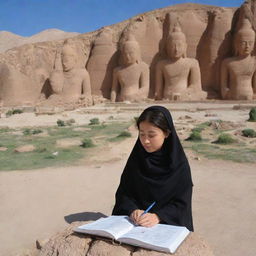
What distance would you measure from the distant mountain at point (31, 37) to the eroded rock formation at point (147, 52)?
4834cm

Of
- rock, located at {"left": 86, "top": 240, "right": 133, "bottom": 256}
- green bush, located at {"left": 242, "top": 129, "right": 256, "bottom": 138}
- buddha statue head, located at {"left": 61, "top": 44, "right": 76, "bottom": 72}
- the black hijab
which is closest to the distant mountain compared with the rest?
buddha statue head, located at {"left": 61, "top": 44, "right": 76, "bottom": 72}

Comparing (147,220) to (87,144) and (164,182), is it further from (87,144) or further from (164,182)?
(87,144)

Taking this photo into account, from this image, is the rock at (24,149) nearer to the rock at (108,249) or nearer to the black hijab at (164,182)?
the black hijab at (164,182)

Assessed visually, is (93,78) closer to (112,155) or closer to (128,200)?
(112,155)

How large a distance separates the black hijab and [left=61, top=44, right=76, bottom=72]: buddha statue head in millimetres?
23147

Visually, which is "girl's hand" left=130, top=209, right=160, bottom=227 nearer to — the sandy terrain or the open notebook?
the open notebook

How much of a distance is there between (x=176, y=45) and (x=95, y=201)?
20.3 meters

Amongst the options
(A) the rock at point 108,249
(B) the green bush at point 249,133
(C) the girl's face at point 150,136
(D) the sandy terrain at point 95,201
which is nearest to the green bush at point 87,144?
(D) the sandy terrain at point 95,201

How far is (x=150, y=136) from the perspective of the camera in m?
2.05

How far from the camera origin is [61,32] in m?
77.2

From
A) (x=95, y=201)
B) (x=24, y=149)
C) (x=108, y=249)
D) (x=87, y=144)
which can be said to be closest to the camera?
(x=108, y=249)

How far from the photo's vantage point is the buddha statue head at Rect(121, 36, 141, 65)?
2292cm

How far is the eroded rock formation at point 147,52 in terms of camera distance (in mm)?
23188

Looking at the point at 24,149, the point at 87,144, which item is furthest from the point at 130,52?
the point at 24,149
